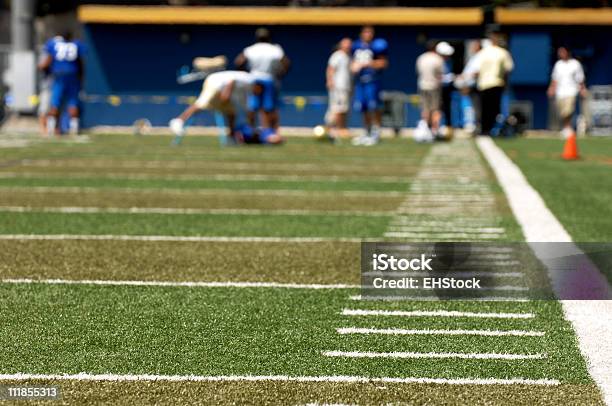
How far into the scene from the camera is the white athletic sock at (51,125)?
86.3 feet

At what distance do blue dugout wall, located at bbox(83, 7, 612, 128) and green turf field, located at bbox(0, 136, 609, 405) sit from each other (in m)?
21.7

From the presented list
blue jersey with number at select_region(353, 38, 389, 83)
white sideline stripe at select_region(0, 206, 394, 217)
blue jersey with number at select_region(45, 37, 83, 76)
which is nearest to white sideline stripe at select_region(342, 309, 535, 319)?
white sideline stripe at select_region(0, 206, 394, 217)

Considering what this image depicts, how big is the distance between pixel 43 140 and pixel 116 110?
1148cm

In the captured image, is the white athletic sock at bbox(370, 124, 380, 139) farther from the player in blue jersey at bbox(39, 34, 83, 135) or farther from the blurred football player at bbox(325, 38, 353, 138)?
the player in blue jersey at bbox(39, 34, 83, 135)

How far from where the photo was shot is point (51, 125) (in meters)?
26.4

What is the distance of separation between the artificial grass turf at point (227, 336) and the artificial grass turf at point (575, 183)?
3.23 meters

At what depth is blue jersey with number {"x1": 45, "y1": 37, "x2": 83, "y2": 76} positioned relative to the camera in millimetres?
25375

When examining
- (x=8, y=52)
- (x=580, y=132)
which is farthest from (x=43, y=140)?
(x=580, y=132)

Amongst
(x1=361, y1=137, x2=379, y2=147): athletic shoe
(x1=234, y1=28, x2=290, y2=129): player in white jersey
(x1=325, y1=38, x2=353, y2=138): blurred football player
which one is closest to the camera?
(x1=234, y1=28, x2=290, y2=129): player in white jersey

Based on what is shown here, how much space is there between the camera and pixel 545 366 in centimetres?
505

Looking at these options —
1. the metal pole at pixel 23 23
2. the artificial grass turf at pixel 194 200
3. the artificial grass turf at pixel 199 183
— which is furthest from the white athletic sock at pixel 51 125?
the artificial grass turf at pixel 194 200

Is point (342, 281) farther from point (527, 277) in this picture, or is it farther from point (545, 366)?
point (545, 366)

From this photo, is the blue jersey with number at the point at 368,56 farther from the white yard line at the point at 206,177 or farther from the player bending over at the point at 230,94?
the white yard line at the point at 206,177

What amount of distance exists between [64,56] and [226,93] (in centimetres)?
442
